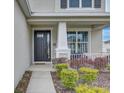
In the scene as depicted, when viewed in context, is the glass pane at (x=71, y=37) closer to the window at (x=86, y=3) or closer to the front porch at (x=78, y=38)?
the front porch at (x=78, y=38)

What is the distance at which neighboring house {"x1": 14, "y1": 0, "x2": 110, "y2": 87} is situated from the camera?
49.6ft

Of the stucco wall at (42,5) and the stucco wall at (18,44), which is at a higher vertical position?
the stucco wall at (42,5)

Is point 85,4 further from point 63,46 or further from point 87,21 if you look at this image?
point 63,46

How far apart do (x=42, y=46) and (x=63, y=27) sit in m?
3.66

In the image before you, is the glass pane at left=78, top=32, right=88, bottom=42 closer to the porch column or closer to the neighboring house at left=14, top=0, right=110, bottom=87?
the neighboring house at left=14, top=0, right=110, bottom=87

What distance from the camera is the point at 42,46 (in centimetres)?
1817

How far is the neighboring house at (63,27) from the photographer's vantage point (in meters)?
15.1

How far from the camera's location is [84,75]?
8.80 meters

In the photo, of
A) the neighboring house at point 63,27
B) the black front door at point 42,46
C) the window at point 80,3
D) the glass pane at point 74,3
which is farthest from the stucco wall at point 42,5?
the black front door at point 42,46

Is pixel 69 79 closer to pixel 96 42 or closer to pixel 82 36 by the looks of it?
pixel 82 36

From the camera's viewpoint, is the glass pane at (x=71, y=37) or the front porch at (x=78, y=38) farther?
the glass pane at (x=71, y=37)

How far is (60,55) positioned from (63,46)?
0.63 meters

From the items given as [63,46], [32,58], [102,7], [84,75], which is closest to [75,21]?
[63,46]

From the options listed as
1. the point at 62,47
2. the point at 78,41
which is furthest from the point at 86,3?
the point at 62,47
